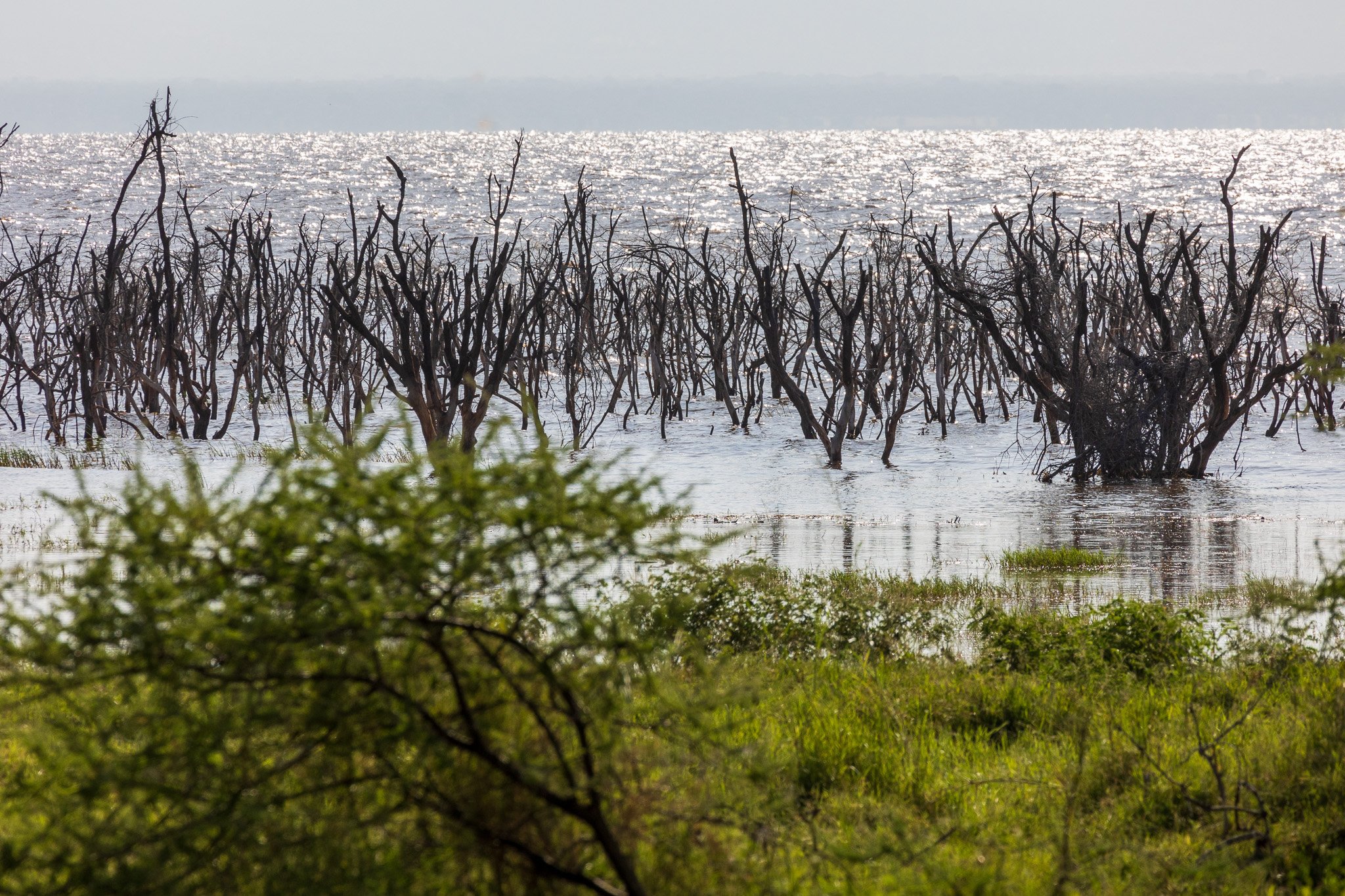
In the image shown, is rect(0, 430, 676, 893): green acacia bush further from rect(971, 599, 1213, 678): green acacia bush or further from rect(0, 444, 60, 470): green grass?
rect(0, 444, 60, 470): green grass

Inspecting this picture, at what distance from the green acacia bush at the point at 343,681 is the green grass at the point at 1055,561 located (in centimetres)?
679

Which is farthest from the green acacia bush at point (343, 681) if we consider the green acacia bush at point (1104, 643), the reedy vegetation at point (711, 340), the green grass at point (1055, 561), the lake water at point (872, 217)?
the green grass at point (1055, 561)

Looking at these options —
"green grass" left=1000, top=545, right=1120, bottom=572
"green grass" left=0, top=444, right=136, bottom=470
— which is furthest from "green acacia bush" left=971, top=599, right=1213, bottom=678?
"green grass" left=0, top=444, right=136, bottom=470

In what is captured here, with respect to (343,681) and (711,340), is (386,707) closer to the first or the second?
(343,681)

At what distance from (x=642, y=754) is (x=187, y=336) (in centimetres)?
2539

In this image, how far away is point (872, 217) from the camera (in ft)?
59.7

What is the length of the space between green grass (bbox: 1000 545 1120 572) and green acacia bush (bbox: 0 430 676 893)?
22.3 ft

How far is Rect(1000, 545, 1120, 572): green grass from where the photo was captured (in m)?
8.62

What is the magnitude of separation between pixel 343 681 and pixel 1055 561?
7535mm

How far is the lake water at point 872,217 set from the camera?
33.9 feet

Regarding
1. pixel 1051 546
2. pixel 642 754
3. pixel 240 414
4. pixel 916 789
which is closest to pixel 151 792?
pixel 642 754

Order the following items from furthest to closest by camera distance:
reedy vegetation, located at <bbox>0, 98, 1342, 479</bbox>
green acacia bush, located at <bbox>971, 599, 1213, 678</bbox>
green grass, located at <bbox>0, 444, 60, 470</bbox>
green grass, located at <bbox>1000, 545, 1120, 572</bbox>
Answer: green grass, located at <bbox>0, 444, 60, 470</bbox> < reedy vegetation, located at <bbox>0, 98, 1342, 479</bbox> < green grass, located at <bbox>1000, 545, 1120, 572</bbox> < green acacia bush, located at <bbox>971, 599, 1213, 678</bbox>

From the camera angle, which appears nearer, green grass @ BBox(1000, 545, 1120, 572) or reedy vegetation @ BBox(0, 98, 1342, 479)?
green grass @ BBox(1000, 545, 1120, 572)

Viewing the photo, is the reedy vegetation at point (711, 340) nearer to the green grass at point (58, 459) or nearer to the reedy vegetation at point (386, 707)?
the green grass at point (58, 459)
